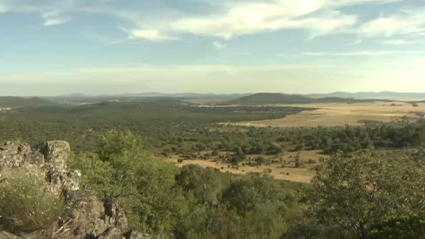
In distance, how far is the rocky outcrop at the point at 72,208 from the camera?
936 cm

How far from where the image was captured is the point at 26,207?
922cm

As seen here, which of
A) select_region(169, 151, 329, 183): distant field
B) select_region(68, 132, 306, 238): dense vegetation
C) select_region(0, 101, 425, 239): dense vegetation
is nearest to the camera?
select_region(0, 101, 425, 239): dense vegetation

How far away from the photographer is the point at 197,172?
38.6 m

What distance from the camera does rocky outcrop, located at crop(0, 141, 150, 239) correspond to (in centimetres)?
936

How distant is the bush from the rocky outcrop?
0.24 meters

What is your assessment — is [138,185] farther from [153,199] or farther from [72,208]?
[72,208]

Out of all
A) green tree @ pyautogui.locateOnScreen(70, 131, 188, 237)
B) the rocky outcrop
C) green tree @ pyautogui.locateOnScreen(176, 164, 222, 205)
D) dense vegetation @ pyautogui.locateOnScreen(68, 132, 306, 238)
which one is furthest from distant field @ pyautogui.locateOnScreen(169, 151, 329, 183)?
the rocky outcrop

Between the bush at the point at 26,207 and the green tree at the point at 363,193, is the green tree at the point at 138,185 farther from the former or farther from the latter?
the bush at the point at 26,207

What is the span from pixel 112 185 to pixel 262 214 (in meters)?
10.6

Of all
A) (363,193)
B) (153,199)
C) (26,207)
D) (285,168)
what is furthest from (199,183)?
(285,168)

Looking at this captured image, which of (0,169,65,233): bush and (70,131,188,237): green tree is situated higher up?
(0,169,65,233): bush

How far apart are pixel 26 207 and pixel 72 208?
1217 mm

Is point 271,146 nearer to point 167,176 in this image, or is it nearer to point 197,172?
point 197,172

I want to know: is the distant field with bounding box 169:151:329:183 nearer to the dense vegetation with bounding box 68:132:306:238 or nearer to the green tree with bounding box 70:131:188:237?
the dense vegetation with bounding box 68:132:306:238
